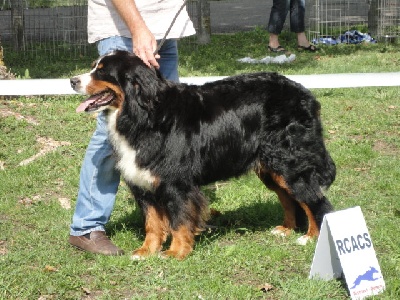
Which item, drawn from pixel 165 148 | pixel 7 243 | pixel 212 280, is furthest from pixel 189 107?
pixel 7 243

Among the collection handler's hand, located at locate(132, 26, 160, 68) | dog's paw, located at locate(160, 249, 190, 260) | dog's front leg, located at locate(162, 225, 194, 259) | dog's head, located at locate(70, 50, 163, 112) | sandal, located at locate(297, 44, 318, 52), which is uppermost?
handler's hand, located at locate(132, 26, 160, 68)

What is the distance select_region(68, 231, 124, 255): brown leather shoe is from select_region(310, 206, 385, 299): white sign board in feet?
4.94

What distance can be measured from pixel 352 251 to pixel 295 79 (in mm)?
4069

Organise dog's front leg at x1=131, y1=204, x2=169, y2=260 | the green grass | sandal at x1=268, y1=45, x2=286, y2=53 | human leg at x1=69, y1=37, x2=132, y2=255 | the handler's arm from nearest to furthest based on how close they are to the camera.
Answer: the green grass
the handler's arm
dog's front leg at x1=131, y1=204, x2=169, y2=260
human leg at x1=69, y1=37, x2=132, y2=255
sandal at x1=268, y1=45, x2=286, y2=53

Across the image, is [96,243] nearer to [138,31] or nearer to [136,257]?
[136,257]

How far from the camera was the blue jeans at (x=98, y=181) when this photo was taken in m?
5.04

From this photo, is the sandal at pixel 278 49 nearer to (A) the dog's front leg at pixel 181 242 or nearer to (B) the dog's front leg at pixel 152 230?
(B) the dog's front leg at pixel 152 230

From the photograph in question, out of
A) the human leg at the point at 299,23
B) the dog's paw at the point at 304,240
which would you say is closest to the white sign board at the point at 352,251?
the dog's paw at the point at 304,240

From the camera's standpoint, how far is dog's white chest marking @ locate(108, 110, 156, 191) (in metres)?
4.66

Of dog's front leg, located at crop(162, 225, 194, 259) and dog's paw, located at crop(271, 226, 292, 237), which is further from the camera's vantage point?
dog's paw, located at crop(271, 226, 292, 237)

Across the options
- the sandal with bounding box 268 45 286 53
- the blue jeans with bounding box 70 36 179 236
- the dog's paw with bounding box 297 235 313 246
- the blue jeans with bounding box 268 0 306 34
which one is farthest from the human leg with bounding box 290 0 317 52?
the dog's paw with bounding box 297 235 313 246

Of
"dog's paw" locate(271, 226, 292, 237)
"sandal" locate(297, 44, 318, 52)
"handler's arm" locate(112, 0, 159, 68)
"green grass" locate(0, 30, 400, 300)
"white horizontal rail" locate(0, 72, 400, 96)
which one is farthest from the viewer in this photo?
"sandal" locate(297, 44, 318, 52)

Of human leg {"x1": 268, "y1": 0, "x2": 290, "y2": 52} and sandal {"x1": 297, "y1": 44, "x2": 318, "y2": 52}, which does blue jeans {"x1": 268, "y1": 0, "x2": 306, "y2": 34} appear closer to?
human leg {"x1": 268, "y1": 0, "x2": 290, "y2": 52}

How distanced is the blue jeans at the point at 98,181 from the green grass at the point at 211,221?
0.77ft
